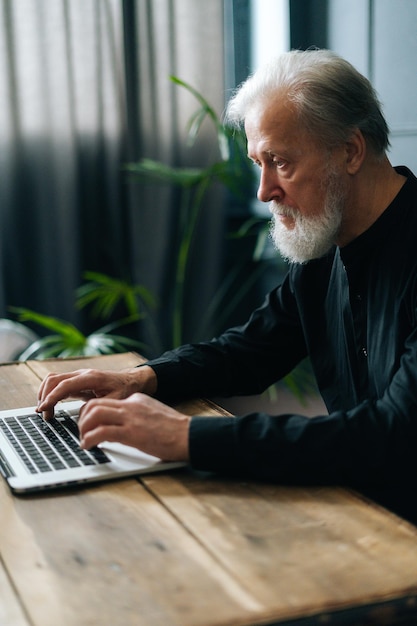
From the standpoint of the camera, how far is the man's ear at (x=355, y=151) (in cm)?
155

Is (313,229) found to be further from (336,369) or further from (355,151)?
(336,369)

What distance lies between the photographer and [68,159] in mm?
3299

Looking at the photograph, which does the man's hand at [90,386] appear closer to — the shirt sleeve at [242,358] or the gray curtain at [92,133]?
the shirt sleeve at [242,358]

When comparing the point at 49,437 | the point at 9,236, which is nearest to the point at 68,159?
the point at 9,236

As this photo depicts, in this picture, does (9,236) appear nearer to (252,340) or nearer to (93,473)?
(252,340)

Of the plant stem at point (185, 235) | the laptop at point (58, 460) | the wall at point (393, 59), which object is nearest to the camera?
the laptop at point (58, 460)

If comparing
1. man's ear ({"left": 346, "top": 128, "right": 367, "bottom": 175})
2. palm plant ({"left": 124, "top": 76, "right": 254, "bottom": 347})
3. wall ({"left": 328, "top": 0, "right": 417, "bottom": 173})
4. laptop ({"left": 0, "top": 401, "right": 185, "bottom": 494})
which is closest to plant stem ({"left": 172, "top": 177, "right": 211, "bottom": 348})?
palm plant ({"left": 124, "top": 76, "right": 254, "bottom": 347})

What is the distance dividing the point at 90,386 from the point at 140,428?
318 millimetres

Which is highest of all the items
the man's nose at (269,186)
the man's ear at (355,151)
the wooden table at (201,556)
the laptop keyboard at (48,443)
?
the man's ear at (355,151)

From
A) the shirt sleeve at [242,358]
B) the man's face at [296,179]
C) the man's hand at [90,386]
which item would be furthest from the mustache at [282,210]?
the man's hand at [90,386]

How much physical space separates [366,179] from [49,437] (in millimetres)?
754

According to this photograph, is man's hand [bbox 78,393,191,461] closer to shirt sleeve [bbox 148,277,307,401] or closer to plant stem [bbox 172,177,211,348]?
shirt sleeve [bbox 148,277,307,401]

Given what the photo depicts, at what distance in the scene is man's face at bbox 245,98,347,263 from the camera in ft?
4.99

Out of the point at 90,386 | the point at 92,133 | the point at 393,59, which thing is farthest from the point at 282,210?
the point at 92,133
